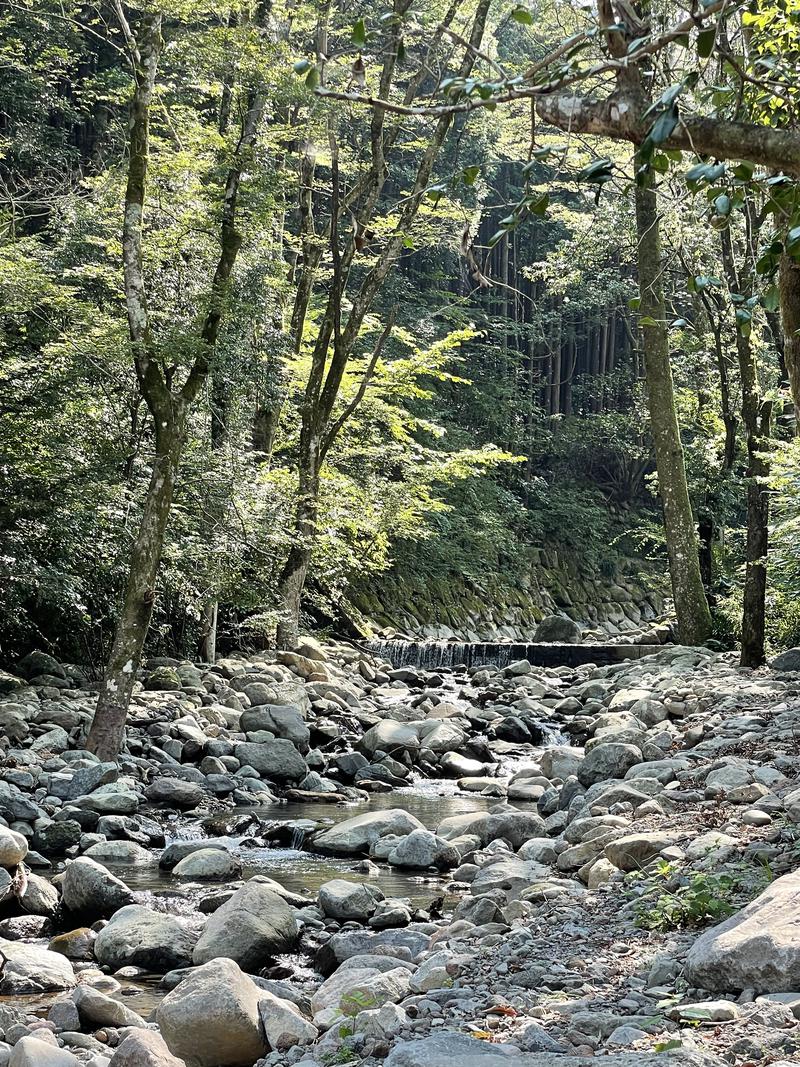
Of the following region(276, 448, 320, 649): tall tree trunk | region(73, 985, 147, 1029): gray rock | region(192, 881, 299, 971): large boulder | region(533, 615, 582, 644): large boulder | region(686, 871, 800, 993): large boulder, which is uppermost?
region(276, 448, 320, 649): tall tree trunk

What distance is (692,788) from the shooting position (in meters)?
5.71

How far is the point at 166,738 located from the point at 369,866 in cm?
327

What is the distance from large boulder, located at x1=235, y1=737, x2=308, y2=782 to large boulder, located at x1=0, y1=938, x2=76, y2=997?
4.21m

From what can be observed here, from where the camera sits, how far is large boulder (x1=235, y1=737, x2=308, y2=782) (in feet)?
28.1

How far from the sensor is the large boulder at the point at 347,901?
16.4ft

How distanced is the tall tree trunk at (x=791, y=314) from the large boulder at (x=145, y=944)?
327 centimetres

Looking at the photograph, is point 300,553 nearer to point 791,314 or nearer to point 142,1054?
point 791,314

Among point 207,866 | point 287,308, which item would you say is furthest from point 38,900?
point 287,308

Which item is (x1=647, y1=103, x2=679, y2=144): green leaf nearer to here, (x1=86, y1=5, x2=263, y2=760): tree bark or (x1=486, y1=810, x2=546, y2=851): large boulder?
(x1=486, y1=810, x2=546, y2=851): large boulder

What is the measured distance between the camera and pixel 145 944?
4.47 m

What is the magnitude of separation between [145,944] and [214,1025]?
120 cm

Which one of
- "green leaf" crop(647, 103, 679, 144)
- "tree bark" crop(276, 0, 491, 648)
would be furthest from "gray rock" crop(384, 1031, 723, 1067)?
"tree bark" crop(276, 0, 491, 648)

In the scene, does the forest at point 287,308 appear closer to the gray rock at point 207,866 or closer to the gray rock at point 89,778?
the gray rock at point 89,778

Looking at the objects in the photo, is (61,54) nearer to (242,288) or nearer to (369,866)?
(242,288)
